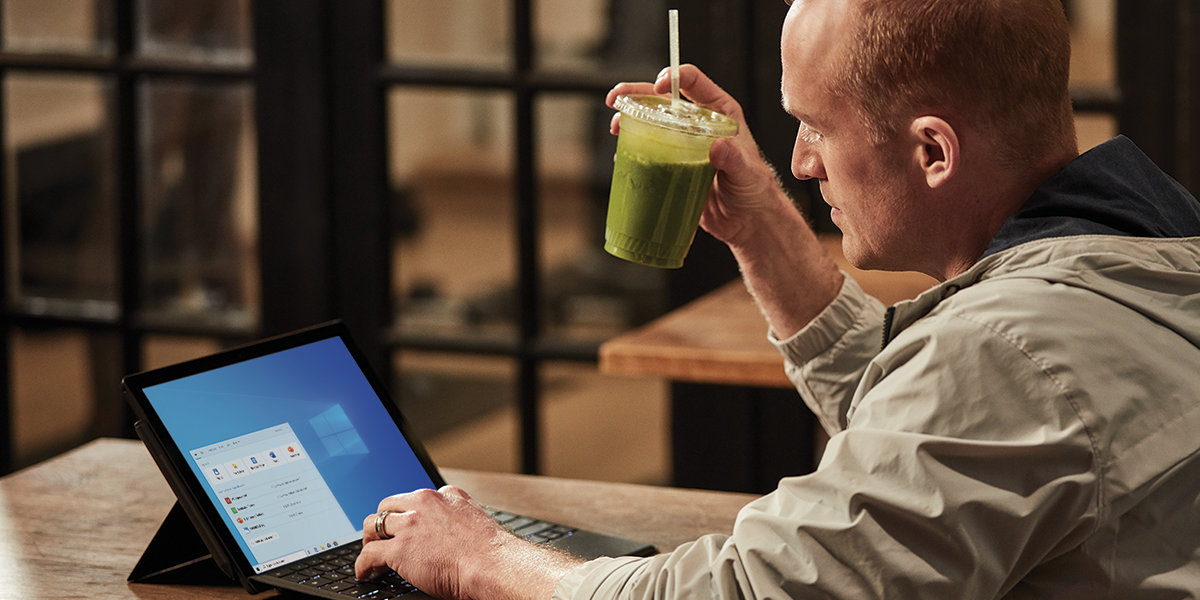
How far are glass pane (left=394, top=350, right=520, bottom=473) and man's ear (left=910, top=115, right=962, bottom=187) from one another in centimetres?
210

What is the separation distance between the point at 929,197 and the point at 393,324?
2024mm

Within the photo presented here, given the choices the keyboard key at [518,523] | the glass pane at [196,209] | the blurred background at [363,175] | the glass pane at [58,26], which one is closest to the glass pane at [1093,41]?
the blurred background at [363,175]

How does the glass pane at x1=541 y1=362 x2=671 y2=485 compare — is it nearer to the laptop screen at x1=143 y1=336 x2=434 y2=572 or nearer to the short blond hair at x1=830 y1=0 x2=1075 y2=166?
the laptop screen at x1=143 y1=336 x2=434 y2=572

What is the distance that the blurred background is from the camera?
266cm

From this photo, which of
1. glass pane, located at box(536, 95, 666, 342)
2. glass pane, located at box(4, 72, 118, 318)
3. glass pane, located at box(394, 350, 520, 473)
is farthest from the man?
glass pane, located at box(4, 72, 118, 318)

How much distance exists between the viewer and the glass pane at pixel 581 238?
286 centimetres

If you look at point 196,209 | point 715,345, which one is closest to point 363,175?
point 196,209

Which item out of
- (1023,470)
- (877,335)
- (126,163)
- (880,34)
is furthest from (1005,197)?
(126,163)

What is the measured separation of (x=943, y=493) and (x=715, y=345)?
125cm

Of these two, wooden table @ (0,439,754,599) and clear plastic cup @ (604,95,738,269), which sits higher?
clear plastic cup @ (604,95,738,269)

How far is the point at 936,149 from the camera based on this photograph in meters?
1.08

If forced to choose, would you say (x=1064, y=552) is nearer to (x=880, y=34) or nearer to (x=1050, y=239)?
(x=1050, y=239)

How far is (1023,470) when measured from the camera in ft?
2.82

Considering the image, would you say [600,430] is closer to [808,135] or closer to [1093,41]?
[1093,41]
